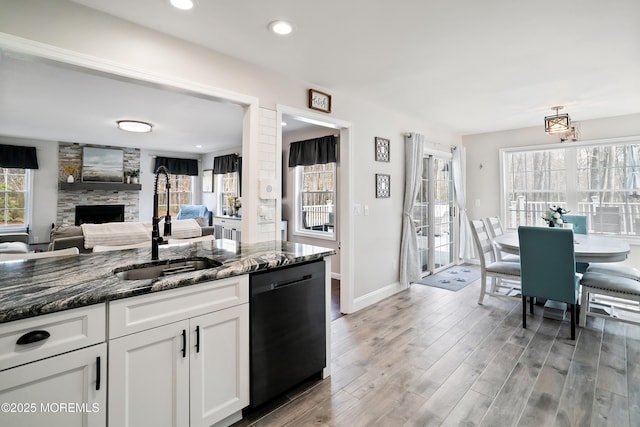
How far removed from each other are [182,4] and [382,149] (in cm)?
270

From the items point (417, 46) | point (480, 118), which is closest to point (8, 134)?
point (417, 46)

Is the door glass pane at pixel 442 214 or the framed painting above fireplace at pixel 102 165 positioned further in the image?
the framed painting above fireplace at pixel 102 165

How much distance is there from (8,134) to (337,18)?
296 inches

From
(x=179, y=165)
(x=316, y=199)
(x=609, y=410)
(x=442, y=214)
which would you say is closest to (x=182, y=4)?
(x=609, y=410)

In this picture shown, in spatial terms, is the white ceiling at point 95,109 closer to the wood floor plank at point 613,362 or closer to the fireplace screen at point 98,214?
the fireplace screen at point 98,214

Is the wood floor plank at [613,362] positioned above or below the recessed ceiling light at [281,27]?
below

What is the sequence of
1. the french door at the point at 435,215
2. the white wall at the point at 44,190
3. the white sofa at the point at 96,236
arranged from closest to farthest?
the white sofa at the point at 96,236, the french door at the point at 435,215, the white wall at the point at 44,190

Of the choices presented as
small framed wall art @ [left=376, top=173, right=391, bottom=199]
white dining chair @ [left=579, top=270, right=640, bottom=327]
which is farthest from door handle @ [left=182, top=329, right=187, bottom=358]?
white dining chair @ [left=579, top=270, right=640, bottom=327]

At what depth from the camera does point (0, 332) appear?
3.43 ft

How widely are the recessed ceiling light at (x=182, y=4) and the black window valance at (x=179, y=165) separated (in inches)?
273

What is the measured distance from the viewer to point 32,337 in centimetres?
110

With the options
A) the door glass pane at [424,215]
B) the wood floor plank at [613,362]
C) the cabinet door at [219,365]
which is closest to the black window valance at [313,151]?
the door glass pane at [424,215]

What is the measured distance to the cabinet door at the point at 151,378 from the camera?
1307 millimetres

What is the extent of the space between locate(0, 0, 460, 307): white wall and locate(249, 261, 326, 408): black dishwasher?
1.29 meters
